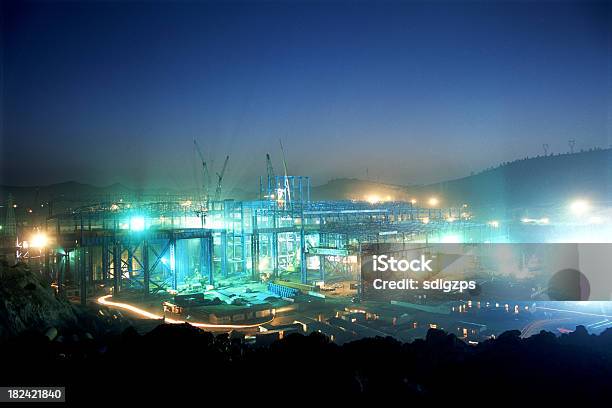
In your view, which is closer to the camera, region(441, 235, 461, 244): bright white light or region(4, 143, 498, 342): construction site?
region(4, 143, 498, 342): construction site

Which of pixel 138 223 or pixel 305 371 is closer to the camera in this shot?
pixel 305 371

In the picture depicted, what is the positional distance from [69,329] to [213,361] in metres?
7.21

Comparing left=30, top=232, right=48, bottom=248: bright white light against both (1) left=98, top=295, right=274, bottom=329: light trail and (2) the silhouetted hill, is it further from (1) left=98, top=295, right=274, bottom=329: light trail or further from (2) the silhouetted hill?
(2) the silhouetted hill

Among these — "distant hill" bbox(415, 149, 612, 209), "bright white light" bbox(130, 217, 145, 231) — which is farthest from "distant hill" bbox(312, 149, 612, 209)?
"bright white light" bbox(130, 217, 145, 231)

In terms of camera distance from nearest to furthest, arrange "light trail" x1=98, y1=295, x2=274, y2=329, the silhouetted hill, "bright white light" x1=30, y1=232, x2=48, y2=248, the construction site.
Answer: the silhouetted hill → "light trail" x1=98, y1=295, x2=274, y2=329 → the construction site → "bright white light" x1=30, y1=232, x2=48, y2=248

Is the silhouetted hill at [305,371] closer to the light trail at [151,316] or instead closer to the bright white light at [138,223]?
the light trail at [151,316]

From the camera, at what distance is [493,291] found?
26.1m

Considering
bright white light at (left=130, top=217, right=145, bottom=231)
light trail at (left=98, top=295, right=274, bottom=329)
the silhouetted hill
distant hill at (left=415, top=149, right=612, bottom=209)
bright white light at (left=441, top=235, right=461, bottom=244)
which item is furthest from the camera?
distant hill at (left=415, top=149, right=612, bottom=209)

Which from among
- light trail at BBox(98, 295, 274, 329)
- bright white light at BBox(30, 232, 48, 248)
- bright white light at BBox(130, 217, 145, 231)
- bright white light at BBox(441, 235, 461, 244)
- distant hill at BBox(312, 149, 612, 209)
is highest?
distant hill at BBox(312, 149, 612, 209)

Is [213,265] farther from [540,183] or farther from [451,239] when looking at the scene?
[540,183]

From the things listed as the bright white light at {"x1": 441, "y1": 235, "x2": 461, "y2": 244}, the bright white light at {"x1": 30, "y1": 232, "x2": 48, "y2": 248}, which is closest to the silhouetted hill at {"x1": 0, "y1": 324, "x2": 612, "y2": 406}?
the bright white light at {"x1": 30, "y1": 232, "x2": 48, "y2": 248}
